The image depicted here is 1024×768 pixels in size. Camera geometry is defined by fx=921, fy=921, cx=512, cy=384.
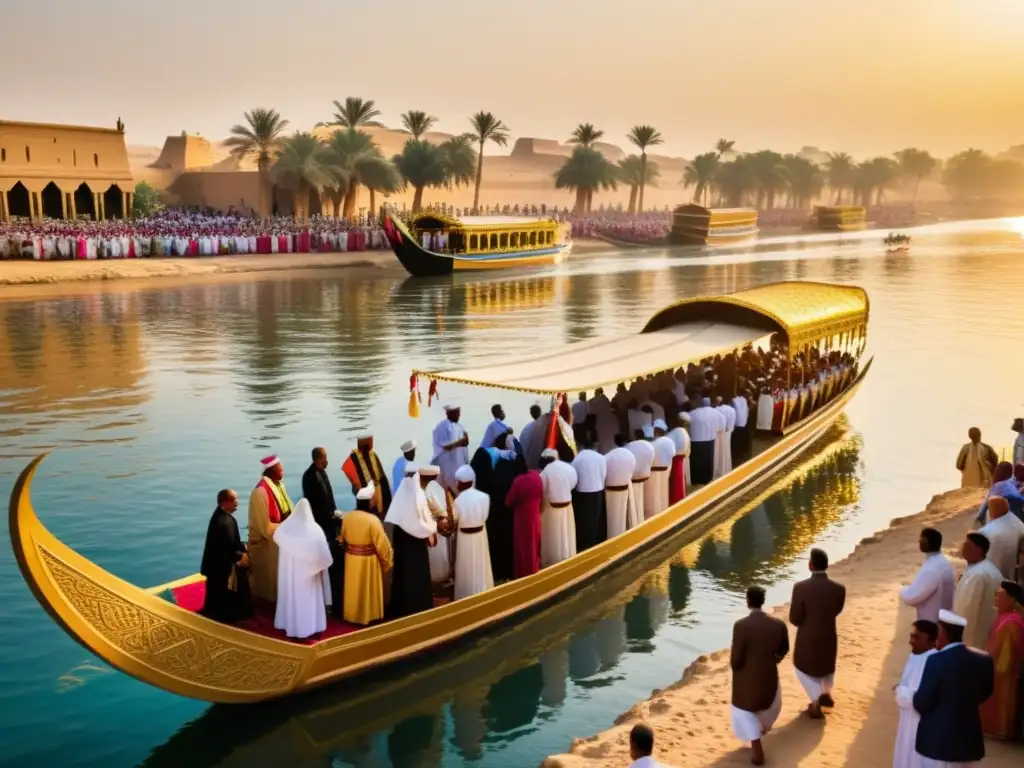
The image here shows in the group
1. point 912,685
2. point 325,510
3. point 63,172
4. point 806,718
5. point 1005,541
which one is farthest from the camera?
point 63,172

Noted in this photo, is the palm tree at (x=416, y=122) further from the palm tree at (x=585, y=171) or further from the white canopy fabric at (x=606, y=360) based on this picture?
the white canopy fabric at (x=606, y=360)

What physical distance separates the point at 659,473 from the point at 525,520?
2602 millimetres

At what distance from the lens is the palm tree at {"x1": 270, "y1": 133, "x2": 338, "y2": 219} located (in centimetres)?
5881

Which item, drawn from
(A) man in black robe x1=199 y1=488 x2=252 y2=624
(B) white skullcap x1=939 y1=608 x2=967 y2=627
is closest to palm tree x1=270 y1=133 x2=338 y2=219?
(A) man in black robe x1=199 y1=488 x2=252 y2=624

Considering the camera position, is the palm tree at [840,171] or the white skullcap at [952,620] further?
the palm tree at [840,171]

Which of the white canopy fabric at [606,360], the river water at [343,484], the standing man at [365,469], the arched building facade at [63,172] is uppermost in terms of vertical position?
the arched building facade at [63,172]

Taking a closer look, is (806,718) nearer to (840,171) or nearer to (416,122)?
(416,122)

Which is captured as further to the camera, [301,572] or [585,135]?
Answer: [585,135]

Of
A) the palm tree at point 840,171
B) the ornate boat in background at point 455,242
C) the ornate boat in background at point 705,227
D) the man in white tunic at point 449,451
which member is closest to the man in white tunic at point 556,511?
the man in white tunic at point 449,451

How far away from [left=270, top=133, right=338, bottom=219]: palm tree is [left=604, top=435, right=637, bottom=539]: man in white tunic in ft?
170

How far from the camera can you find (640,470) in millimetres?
11203

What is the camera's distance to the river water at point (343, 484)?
832 centimetres

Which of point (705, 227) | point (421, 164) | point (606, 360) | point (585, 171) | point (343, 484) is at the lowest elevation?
point (343, 484)

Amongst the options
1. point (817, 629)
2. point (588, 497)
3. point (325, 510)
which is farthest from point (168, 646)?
point (817, 629)
